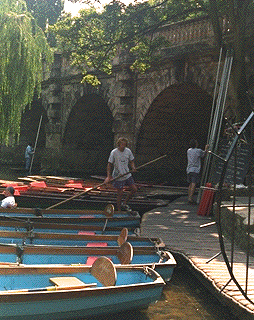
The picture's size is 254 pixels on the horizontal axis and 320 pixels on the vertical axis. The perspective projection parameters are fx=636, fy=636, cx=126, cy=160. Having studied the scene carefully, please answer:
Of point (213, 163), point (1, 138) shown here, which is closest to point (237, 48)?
point (213, 163)

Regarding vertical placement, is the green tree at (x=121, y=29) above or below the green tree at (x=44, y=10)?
below

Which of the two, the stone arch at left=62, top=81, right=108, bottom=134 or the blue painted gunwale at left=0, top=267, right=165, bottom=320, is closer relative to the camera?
the blue painted gunwale at left=0, top=267, right=165, bottom=320

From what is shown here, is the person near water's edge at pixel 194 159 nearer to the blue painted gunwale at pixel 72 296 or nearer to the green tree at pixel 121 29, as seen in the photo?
the green tree at pixel 121 29

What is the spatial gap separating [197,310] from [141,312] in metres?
0.66

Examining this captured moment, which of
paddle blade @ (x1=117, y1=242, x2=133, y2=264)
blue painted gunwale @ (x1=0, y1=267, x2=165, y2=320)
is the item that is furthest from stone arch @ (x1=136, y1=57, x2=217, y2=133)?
blue painted gunwale @ (x1=0, y1=267, x2=165, y2=320)

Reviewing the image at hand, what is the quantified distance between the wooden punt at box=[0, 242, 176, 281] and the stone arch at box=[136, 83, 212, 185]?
1114 cm

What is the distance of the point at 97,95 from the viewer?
80.7 feet

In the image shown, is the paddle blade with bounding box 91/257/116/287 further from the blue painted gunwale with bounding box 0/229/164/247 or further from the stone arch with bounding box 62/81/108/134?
the stone arch with bounding box 62/81/108/134

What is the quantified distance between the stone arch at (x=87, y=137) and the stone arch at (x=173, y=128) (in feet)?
15.8

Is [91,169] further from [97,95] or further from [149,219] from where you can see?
[149,219]

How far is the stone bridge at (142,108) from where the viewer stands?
16859mm

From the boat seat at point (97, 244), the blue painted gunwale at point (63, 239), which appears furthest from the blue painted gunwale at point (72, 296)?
the blue painted gunwale at point (63, 239)

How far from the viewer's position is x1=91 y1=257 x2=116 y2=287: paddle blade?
612 centimetres

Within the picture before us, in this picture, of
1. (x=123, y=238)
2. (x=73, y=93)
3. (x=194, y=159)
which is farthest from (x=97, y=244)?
(x=73, y=93)
